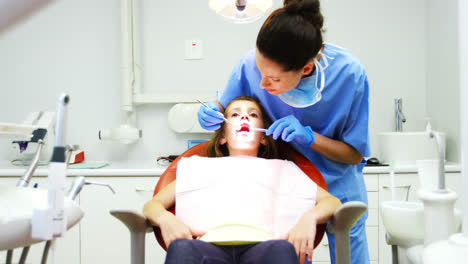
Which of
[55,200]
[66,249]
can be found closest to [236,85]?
[55,200]

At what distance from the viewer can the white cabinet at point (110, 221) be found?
2152mm

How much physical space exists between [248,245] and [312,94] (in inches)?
20.3

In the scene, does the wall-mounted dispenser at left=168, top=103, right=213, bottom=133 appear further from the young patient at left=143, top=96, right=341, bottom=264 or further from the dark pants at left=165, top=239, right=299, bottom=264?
the dark pants at left=165, top=239, right=299, bottom=264

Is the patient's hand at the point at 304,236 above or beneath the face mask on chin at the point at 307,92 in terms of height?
beneath

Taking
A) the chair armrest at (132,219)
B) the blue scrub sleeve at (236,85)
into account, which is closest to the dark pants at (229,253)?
the chair armrest at (132,219)

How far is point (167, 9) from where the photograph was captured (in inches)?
103

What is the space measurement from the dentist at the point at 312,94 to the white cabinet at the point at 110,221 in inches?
35.2

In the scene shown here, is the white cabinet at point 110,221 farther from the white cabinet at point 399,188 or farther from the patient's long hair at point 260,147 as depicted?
the white cabinet at point 399,188

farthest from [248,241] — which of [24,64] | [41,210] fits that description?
[24,64]

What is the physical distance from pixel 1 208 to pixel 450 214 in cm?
93

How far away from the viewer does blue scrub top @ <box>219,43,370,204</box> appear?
1.34 meters

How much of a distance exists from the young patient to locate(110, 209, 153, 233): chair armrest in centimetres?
3

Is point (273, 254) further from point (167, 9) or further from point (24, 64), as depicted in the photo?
point (24, 64)

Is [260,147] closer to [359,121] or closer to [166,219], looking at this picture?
[359,121]
